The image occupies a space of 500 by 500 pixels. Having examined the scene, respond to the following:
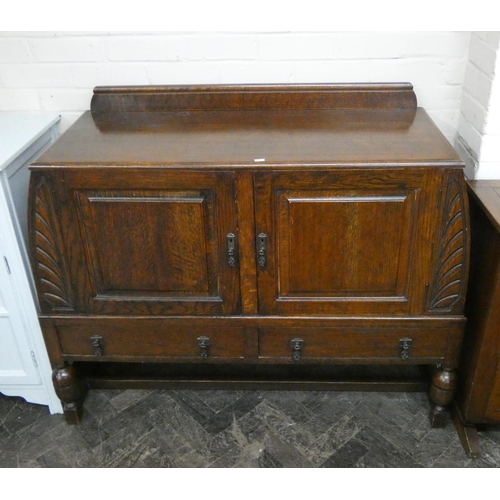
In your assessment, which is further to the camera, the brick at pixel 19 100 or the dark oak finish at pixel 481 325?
the brick at pixel 19 100

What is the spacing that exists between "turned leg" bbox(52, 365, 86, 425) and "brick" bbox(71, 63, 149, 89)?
952mm

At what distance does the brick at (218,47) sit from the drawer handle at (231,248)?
0.66 meters

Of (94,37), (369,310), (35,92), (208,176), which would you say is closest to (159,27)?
(94,37)

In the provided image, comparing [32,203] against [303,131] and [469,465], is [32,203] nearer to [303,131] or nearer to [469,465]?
[303,131]

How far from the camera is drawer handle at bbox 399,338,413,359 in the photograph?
5.33ft

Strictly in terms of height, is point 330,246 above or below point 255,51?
below

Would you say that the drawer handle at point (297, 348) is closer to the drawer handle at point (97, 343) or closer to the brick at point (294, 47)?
the drawer handle at point (97, 343)

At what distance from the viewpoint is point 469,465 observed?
166cm

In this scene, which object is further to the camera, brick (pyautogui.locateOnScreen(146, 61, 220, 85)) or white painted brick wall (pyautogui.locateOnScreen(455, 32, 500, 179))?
brick (pyautogui.locateOnScreen(146, 61, 220, 85))

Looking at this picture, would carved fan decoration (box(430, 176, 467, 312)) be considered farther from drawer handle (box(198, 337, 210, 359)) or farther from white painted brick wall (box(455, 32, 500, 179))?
drawer handle (box(198, 337, 210, 359))

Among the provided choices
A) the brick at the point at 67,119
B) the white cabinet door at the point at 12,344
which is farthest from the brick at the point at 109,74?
the white cabinet door at the point at 12,344

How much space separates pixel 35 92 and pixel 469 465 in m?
1.86

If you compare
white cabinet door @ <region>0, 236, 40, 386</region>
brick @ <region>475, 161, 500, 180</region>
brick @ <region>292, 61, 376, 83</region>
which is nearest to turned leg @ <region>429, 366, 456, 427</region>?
brick @ <region>475, 161, 500, 180</region>

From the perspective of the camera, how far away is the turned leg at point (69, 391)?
1.75 meters
